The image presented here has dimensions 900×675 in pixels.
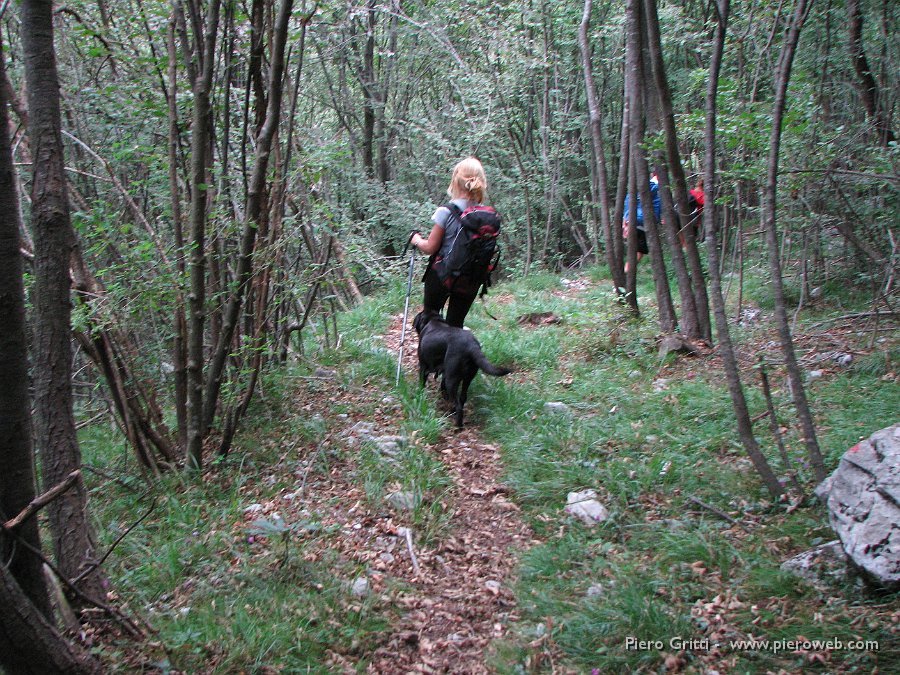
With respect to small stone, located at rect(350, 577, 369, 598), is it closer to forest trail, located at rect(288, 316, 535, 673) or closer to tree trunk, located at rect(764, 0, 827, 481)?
forest trail, located at rect(288, 316, 535, 673)

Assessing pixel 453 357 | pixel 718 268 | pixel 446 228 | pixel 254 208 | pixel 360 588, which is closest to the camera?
pixel 360 588

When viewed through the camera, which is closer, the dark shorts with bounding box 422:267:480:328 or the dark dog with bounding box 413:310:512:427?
the dark dog with bounding box 413:310:512:427

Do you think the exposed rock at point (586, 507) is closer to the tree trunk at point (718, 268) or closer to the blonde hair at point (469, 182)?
the tree trunk at point (718, 268)

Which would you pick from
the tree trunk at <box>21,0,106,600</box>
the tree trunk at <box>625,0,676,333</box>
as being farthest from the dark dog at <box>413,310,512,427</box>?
the tree trunk at <box>21,0,106,600</box>

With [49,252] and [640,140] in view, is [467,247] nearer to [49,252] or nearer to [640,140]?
[640,140]

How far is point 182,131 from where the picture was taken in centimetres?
460

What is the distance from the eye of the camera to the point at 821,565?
2.91 meters

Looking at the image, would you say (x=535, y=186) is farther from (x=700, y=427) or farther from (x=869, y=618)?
(x=869, y=618)

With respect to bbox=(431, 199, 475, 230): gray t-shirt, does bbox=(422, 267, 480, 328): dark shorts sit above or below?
below

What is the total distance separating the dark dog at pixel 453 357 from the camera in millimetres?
5219

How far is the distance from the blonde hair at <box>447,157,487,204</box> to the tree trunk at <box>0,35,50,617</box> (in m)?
A: 3.72

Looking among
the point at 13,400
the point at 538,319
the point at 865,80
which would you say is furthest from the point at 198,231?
the point at 865,80

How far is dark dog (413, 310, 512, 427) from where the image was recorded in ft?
17.1

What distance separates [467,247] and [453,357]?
0.93 metres
